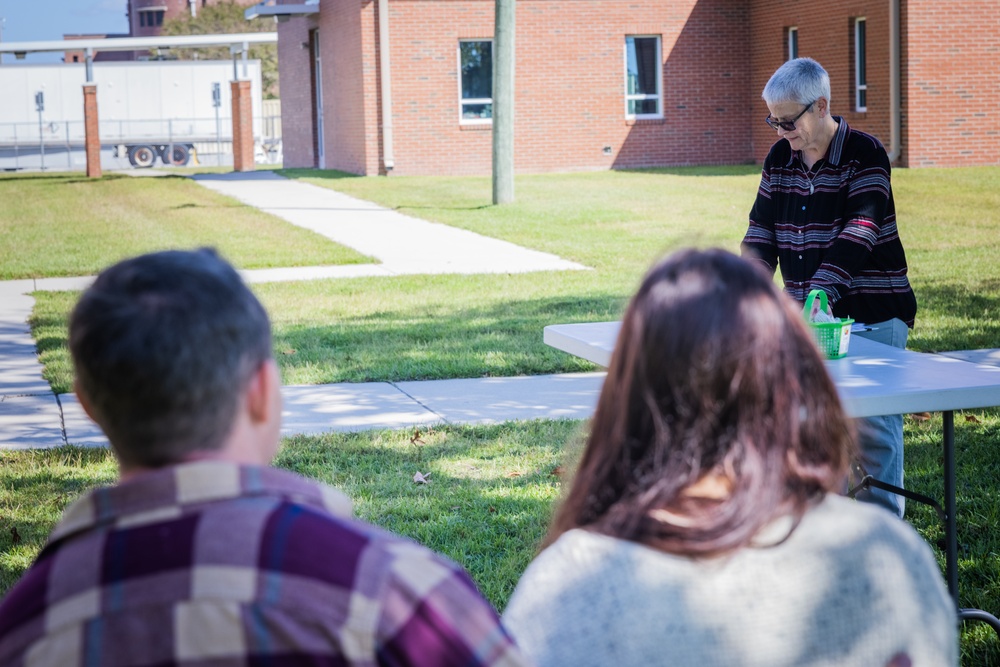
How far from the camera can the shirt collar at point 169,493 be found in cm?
135

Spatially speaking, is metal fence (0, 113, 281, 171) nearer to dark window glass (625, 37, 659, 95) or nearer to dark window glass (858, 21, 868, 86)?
dark window glass (625, 37, 659, 95)

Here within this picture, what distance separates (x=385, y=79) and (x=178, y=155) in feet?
78.4

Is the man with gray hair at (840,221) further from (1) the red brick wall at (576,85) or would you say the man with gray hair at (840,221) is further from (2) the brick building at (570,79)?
(1) the red brick wall at (576,85)

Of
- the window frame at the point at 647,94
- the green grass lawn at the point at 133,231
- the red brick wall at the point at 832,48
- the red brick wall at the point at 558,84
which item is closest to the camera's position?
the green grass lawn at the point at 133,231

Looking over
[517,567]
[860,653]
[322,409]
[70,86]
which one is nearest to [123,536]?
[860,653]

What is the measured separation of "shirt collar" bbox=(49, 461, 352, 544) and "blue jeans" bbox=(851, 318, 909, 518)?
10.6ft

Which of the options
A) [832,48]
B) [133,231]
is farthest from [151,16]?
[133,231]

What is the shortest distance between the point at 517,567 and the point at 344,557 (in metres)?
3.21

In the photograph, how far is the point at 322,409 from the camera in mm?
6953

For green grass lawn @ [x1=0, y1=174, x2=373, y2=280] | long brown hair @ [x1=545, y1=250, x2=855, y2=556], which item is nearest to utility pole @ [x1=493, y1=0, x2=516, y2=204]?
green grass lawn @ [x1=0, y1=174, x2=373, y2=280]

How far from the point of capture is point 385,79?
2705 centimetres

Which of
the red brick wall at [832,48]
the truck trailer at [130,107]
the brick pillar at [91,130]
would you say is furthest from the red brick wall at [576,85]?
the truck trailer at [130,107]

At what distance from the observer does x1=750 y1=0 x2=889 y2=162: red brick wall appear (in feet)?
75.6

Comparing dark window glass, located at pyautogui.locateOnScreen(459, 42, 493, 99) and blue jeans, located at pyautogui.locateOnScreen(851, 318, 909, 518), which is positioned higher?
dark window glass, located at pyautogui.locateOnScreen(459, 42, 493, 99)
